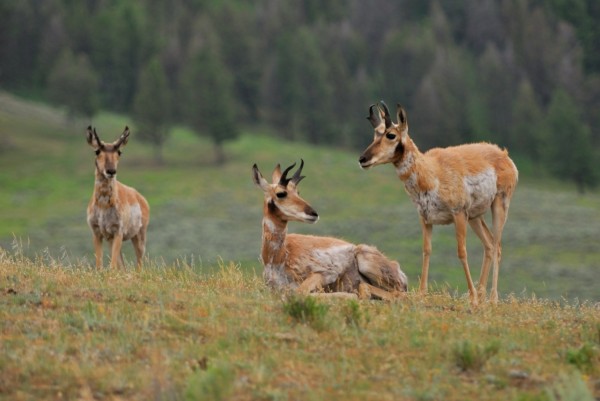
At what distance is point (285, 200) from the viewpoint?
547 inches

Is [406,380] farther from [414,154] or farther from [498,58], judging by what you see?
[498,58]

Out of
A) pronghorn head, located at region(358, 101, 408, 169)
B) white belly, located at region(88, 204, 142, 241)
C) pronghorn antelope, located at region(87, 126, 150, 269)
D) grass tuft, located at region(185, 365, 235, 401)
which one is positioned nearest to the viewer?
grass tuft, located at region(185, 365, 235, 401)

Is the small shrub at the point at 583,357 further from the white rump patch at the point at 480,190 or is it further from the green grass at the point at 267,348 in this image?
the white rump patch at the point at 480,190

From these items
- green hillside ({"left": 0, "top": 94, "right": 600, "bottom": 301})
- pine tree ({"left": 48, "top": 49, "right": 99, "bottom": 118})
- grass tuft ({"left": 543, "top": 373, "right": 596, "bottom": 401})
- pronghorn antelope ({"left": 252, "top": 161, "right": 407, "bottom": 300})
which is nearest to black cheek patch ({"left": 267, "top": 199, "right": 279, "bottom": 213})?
pronghorn antelope ({"left": 252, "top": 161, "right": 407, "bottom": 300})

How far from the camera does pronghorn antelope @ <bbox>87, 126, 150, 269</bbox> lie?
1838 centimetres

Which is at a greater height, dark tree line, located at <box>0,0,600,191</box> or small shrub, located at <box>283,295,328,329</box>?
dark tree line, located at <box>0,0,600,191</box>

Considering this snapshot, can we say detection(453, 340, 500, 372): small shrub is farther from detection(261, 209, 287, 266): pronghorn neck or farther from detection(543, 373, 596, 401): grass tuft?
detection(261, 209, 287, 266): pronghorn neck

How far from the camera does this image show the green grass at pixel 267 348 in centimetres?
882

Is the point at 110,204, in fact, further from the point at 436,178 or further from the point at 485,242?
the point at 485,242

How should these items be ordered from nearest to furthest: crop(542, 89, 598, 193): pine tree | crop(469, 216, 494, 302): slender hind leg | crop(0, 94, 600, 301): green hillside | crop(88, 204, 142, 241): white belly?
crop(469, 216, 494, 302): slender hind leg
crop(88, 204, 142, 241): white belly
crop(0, 94, 600, 301): green hillside
crop(542, 89, 598, 193): pine tree

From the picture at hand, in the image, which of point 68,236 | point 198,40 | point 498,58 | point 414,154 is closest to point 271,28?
point 198,40

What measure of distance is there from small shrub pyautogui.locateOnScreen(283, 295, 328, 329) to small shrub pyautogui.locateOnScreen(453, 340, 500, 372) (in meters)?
1.58

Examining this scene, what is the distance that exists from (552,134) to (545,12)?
47275 mm

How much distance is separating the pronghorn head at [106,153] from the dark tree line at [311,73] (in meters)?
85.1
